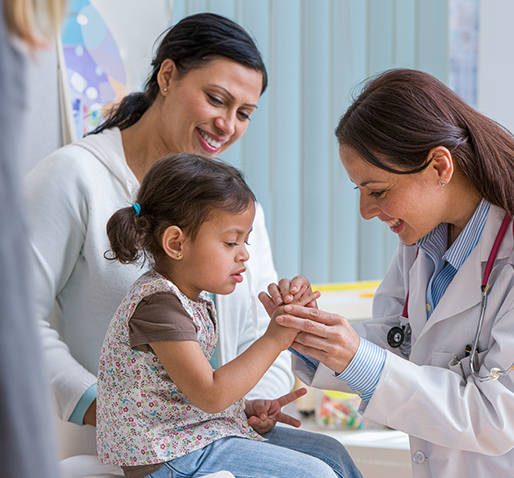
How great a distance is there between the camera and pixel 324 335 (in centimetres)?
110

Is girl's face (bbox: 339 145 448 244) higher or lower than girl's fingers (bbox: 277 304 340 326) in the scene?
higher

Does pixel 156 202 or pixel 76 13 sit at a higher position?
pixel 76 13

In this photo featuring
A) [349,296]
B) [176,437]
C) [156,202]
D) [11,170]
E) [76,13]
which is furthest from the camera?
[349,296]

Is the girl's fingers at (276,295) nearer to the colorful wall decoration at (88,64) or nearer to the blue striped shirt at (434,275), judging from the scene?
the blue striped shirt at (434,275)

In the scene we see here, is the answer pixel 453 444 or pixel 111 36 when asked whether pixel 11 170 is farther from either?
pixel 111 36

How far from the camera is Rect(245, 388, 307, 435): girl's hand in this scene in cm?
128

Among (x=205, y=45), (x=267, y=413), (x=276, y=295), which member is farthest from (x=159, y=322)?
(x=205, y=45)

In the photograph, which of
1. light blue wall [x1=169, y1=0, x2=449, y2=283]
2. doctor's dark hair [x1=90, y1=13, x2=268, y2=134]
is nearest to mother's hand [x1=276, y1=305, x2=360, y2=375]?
doctor's dark hair [x1=90, y1=13, x2=268, y2=134]

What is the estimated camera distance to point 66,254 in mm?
1328

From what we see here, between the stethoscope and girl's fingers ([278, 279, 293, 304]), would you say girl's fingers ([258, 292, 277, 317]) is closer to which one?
girl's fingers ([278, 279, 293, 304])

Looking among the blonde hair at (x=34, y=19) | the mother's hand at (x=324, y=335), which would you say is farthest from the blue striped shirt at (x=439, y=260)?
the blonde hair at (x=34, y=19)

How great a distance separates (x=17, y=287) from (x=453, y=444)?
108cm

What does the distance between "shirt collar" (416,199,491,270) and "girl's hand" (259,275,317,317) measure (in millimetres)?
338

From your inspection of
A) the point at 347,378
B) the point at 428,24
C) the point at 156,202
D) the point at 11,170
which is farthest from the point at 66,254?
the point at 428,24
